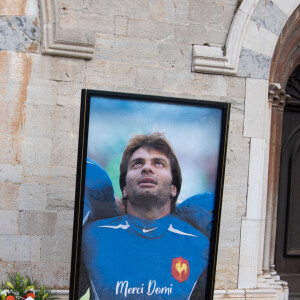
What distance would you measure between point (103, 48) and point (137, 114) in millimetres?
1580

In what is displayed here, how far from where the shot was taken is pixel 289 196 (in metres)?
6.49

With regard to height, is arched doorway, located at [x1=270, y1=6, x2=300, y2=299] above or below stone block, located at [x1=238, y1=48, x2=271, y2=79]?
below

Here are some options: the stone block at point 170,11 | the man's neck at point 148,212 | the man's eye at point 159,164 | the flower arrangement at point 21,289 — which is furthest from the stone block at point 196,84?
the flower arrangement at point 21,289

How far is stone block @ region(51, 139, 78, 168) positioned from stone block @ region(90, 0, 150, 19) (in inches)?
47.9

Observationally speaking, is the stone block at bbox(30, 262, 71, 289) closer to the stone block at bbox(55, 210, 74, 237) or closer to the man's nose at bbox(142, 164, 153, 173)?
the stone block at bbox(55, 210, 74, 237)

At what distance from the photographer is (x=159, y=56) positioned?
5.17 metres

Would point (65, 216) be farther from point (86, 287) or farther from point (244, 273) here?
point (244, 273)

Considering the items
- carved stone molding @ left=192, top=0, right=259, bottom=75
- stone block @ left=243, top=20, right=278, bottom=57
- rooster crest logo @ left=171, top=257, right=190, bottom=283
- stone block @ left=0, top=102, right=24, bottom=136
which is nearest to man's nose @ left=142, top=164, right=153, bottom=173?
rooster crest logo @ left=171, top=257, right=190, bottom=283

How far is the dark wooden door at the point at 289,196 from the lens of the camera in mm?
6477

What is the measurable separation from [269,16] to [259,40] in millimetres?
271

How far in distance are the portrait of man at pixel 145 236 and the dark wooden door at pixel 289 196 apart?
2.88 meters

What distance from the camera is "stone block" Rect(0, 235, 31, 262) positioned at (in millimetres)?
4895

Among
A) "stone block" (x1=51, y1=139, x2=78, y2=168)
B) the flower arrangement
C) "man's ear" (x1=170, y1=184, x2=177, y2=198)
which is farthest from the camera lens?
"stone block" (x1=51, y1=139, x2=78, y2=168)

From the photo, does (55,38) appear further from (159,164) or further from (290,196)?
(290,196)
